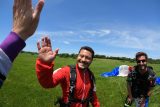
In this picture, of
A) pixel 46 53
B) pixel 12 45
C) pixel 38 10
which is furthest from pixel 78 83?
pixel 12 45

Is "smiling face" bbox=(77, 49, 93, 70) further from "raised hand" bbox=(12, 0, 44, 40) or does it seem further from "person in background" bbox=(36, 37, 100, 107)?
"raised hand" bbox=(12, 0, 44, 40)

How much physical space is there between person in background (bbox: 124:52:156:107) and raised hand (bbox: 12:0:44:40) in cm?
845

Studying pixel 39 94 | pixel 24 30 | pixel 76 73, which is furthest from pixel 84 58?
pixel 39 94

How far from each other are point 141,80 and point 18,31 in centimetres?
878

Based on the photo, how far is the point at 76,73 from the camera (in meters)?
6.57

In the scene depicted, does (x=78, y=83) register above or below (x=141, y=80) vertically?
above

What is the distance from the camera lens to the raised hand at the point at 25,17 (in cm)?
177

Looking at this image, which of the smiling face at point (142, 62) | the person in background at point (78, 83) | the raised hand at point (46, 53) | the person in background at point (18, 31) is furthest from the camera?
the smiling face at point (142, 62)

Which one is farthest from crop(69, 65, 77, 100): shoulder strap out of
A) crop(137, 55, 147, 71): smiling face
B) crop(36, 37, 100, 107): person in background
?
crop(137, 55, 147, 71): smiling face

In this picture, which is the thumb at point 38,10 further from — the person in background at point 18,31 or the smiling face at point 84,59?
the smiling face at point 84,59

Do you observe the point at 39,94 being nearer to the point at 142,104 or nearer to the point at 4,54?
the point at 142,104

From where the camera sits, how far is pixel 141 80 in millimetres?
10164

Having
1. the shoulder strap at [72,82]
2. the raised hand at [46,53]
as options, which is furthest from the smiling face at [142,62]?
the raised hand at [46,53]

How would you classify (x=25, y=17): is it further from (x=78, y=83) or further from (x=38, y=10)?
(x=78, y=83)
